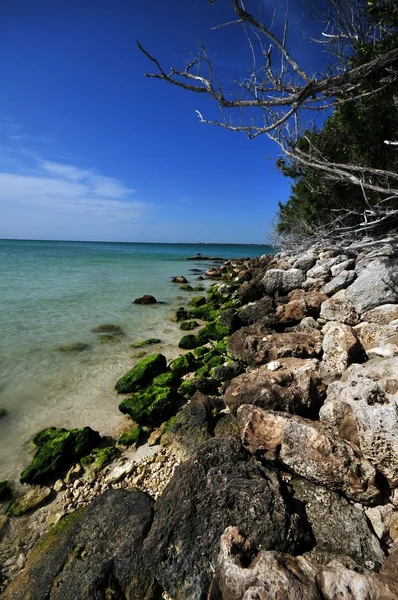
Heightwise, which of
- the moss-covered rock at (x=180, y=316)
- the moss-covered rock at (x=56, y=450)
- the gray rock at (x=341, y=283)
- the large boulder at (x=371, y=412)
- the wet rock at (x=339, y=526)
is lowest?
the moss-covered rock at (x=56, y=450)

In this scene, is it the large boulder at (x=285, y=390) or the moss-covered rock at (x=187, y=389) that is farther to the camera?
the moss-covered rock at (x=187, y=389)

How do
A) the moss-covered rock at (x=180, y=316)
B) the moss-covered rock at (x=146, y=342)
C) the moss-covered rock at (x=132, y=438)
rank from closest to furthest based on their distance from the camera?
1. the moss-covered rock at (x=132, y=438)
2. the moss-covered rock at (x=146, y=342)
3. the moss-covered rock at (x=180, y=316)

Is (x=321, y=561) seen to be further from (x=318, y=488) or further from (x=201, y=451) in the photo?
(x=201, y=451)

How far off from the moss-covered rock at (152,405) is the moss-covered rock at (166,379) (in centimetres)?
24

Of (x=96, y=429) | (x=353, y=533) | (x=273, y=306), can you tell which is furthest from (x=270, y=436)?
(x=273, y=306)

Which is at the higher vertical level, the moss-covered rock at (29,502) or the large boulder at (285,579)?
the large boulder at (285,579)

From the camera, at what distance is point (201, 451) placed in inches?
121

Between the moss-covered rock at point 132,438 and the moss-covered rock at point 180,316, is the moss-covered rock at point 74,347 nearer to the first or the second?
the moss-covered rock at point 180,316

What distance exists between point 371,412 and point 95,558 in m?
2.89

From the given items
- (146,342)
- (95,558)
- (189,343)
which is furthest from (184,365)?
(95,558)

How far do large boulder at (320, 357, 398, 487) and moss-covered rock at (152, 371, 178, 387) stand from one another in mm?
3179

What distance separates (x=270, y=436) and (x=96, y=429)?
3.10m

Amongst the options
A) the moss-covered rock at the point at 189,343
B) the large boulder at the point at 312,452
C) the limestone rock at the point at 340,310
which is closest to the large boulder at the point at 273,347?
the limestone rock at the point at 340,310

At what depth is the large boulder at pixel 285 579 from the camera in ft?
6.06
